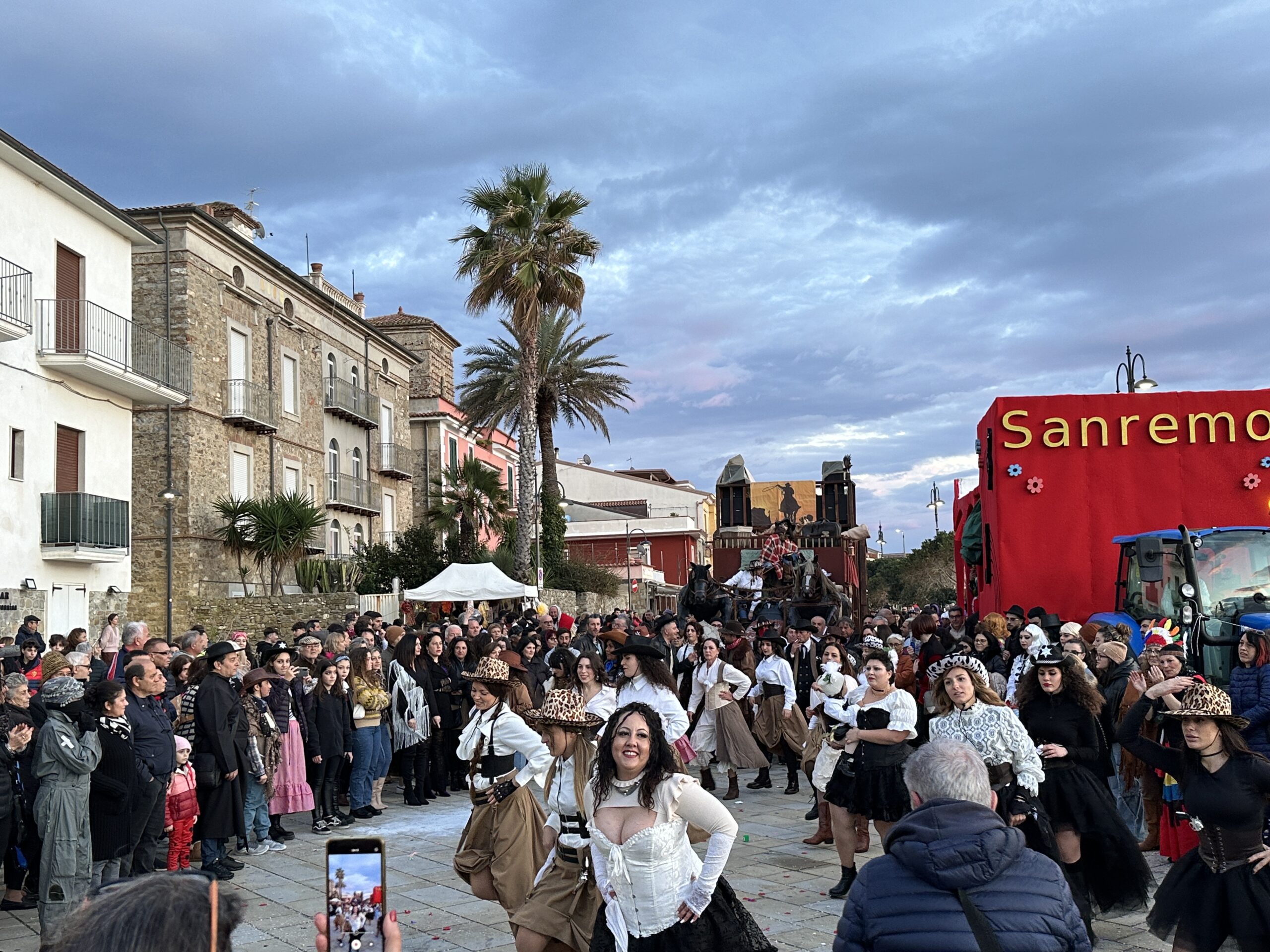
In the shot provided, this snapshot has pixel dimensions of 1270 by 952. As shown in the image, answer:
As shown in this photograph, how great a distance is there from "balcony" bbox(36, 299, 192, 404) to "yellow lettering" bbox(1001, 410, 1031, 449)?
16.9 meters

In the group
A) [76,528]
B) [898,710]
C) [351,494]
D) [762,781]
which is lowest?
[762,781]

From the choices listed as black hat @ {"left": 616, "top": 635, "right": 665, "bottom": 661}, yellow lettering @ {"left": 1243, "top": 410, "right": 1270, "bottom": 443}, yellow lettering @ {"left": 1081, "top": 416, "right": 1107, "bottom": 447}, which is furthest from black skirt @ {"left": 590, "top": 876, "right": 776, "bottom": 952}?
yellow lettering @ {"left": 1243, "top": 410, "right": 1270, "bottom": 443}

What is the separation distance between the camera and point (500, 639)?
1451cm

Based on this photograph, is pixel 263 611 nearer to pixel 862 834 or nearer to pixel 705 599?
pixel 705 599

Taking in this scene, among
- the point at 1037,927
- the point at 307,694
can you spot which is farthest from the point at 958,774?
the point at 307,694

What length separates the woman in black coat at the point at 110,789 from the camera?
733 centimetres

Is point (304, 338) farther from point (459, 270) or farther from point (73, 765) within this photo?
point (73, 765)

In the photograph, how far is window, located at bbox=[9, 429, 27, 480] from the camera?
22.1 m

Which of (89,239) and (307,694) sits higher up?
(89,239)

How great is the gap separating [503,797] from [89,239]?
21465 mm

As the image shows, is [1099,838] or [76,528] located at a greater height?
[76,528]

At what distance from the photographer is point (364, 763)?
1134cm

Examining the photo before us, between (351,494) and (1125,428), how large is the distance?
2661 cm

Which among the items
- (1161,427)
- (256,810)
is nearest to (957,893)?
(256,810)
